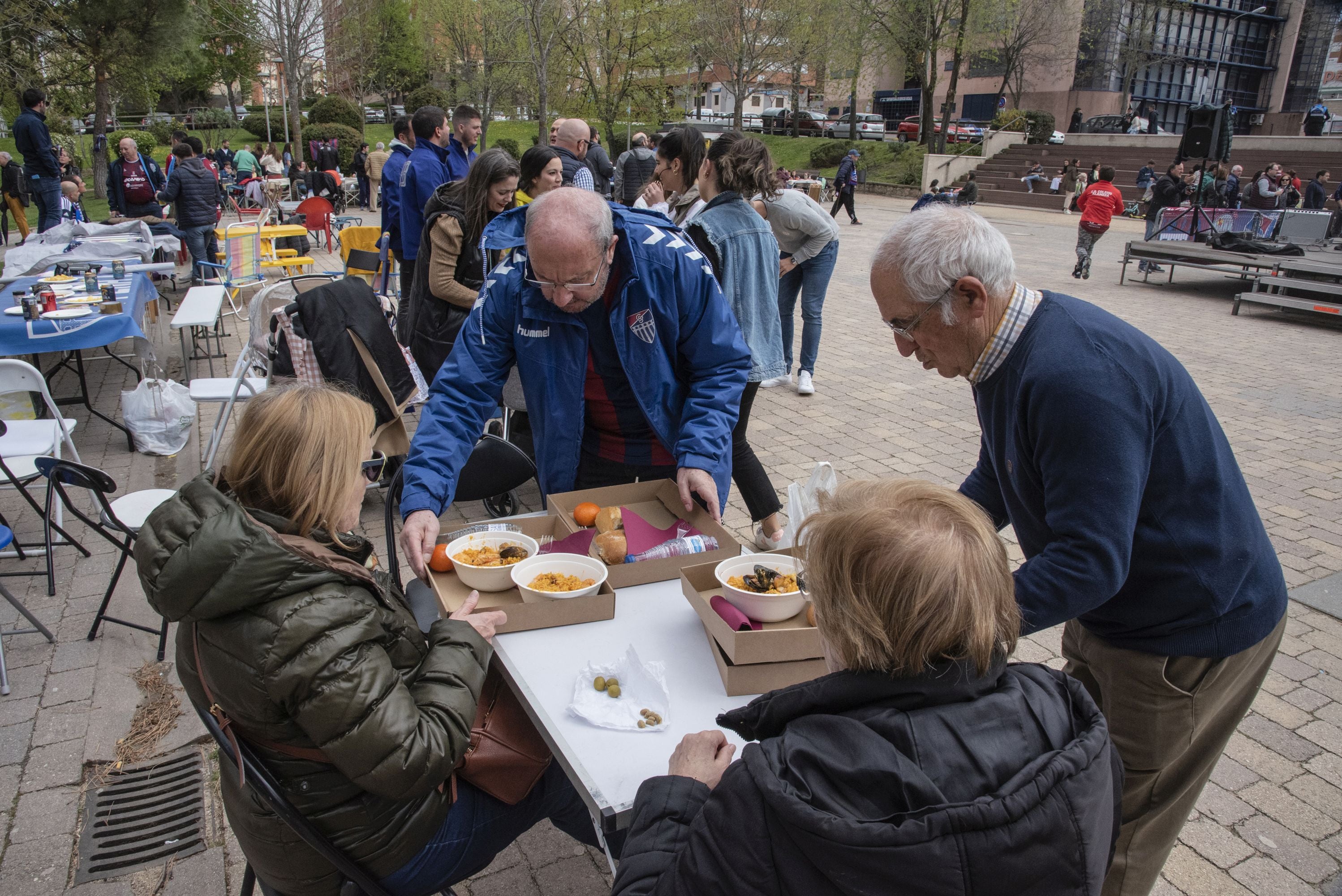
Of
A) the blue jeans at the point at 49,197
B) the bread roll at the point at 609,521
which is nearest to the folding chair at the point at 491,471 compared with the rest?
the bread roll at the point at 609,521

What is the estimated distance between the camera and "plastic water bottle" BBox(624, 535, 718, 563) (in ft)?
7.22

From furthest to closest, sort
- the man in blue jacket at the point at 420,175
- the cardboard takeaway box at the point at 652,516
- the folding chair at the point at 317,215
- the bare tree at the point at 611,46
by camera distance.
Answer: the bare tree at the point at 611,46, the folding chair at the point at 317,215, the man in blue jacket at the point at 420,175, the cardboard takeaway box at the point at 652,516

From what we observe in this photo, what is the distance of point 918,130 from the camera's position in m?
38.6

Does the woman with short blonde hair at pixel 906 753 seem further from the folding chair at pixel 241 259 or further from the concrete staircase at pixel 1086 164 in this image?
the concrete staircase at pixel 1086 164

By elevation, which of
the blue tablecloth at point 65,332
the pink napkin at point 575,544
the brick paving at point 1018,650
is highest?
the pink napkin at point 575,544

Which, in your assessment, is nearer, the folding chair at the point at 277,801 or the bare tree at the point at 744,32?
the folding chair at the point at 277,801

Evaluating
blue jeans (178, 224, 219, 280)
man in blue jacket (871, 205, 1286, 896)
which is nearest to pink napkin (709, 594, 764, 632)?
man in blue jacket (871, 205, 1286, 896)

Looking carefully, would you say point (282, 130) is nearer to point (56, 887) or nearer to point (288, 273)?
point (288, 273)

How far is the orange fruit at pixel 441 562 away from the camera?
225 cm

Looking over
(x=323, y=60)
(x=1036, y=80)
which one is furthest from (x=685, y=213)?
(x=1036, y=80)

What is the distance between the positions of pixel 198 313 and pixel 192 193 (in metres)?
5.02

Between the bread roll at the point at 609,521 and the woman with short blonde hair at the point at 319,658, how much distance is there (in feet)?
1.43

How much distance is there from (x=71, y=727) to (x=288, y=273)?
7.91 m

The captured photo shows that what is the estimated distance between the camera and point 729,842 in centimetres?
114
